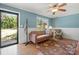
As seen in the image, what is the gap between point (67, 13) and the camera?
173 centimetres

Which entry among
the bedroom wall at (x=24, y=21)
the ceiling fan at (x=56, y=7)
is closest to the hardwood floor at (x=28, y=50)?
the bedroom wall at (x=24, y=21)

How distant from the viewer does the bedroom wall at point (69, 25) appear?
172 centimetres

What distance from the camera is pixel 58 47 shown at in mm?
1760

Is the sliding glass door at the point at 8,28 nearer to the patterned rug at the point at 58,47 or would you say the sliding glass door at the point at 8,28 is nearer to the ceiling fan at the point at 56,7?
the patterned rug at the point at 58,47

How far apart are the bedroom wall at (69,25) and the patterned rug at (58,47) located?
0.11 m

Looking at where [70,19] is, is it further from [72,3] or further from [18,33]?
[18,33]

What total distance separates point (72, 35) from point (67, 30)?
0.42ft

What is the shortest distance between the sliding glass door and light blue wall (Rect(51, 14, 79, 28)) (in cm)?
71

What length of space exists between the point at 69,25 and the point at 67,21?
8cm

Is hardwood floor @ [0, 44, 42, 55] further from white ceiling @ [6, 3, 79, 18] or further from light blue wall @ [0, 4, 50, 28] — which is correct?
white ceiling @ [6, 3, 79, 18]

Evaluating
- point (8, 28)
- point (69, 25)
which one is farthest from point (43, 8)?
point (8, 28)

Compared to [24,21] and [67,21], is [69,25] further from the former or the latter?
[24,21]

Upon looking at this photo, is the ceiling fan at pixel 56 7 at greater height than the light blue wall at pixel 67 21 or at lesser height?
greater
